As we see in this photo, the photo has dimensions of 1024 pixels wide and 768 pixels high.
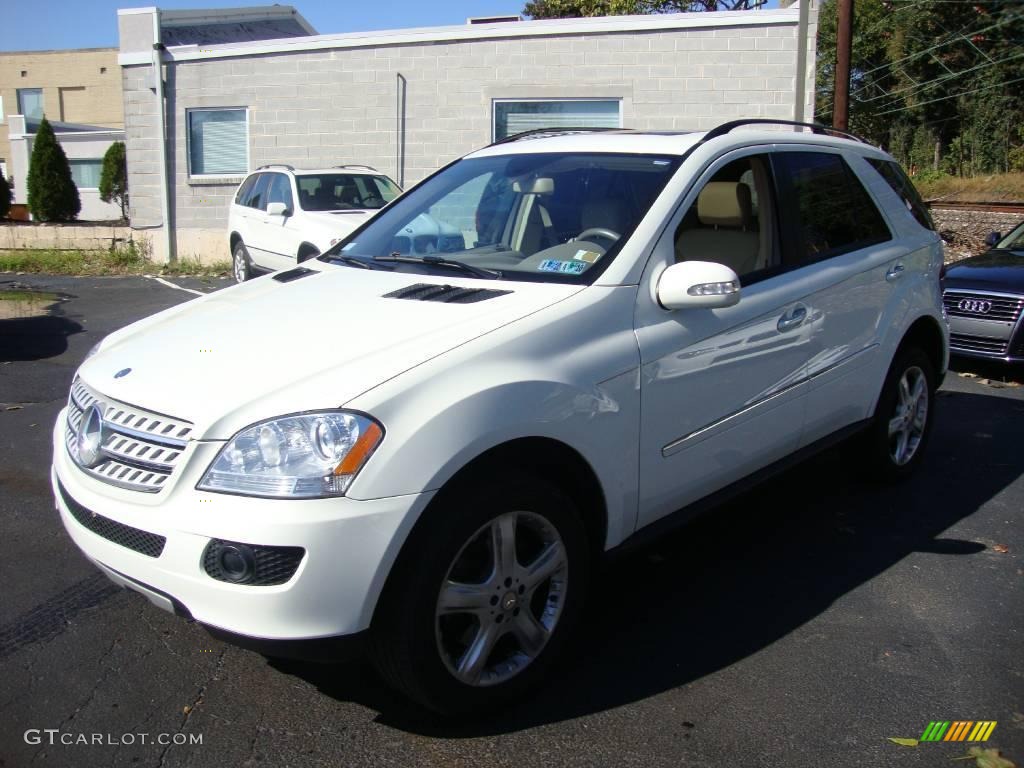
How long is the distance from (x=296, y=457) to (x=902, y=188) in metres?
4.03

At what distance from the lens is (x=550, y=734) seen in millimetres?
3033

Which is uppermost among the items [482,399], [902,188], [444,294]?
[902,188]

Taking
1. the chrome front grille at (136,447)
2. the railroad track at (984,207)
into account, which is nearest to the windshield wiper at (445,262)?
the chrome front grille at (136,447)

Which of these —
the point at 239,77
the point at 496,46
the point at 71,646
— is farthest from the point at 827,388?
the point at 239,77

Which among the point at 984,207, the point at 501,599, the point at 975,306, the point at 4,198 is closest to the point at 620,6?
the point at 984,207

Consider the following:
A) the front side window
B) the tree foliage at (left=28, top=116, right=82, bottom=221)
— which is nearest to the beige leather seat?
the front side window

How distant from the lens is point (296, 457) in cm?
267

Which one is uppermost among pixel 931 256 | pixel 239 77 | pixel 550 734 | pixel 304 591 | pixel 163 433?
pixel 239 77

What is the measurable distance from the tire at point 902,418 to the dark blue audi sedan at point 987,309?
3.02m

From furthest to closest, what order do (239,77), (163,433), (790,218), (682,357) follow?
(239,77) < (790,218) < (682,357) < (163,433)

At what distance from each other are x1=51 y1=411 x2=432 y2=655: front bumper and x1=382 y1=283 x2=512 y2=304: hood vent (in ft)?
2.98

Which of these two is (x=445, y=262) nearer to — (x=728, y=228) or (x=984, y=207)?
(x=728, y=228)

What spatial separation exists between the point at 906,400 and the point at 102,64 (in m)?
49.8

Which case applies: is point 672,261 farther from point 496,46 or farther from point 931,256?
point 496,46
